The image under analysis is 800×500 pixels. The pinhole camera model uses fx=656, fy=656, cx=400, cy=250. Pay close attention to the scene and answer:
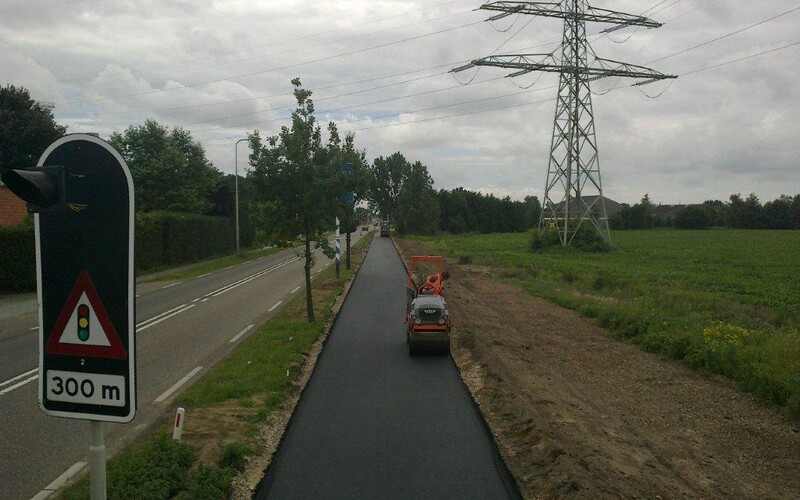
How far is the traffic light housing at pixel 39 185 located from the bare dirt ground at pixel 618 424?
19.7 feet

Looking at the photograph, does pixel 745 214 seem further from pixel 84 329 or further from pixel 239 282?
pixel 84 329

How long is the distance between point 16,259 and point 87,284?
91.7ft

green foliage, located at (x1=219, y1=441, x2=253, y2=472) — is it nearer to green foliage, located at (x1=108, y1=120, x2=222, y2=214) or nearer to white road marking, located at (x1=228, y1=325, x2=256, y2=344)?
white road marking, located at (x1=228, y1=325, x2=256, y2=344)

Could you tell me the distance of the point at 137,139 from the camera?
5334 cm

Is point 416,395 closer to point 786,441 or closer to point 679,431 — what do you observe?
point 679,431

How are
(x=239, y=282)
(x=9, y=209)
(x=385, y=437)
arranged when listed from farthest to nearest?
1. (x=239, y=282)
2. (x=9, y=209)
3. (x=385, y=437)

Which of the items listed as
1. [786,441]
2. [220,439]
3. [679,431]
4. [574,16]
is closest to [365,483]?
[220,439]

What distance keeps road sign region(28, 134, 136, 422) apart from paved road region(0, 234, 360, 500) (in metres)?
4.99

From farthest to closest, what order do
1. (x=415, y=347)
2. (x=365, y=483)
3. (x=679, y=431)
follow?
(x=415, y=347) < (x=679, y=431) < (x=365, y=483)

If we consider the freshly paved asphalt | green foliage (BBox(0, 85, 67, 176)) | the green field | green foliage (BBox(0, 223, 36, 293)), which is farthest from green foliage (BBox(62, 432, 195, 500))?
green foliage (BBox(0, 85, 67, 176))

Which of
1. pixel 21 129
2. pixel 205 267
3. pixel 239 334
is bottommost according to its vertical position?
pixel 205 267

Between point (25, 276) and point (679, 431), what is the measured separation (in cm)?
2663

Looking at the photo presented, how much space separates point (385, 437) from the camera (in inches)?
371

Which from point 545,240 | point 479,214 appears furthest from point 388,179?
point 545,240
